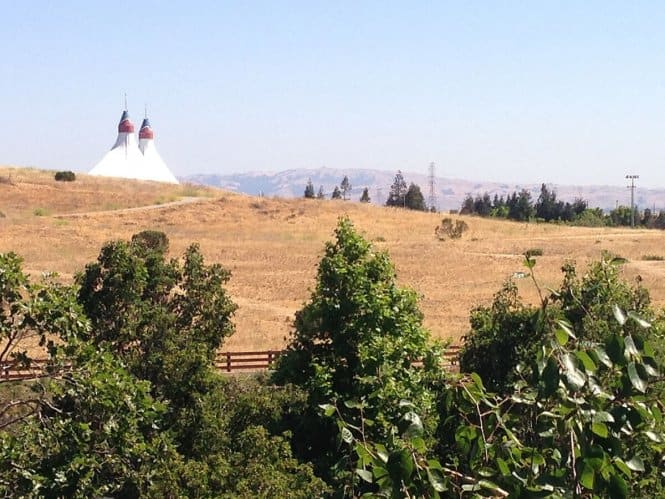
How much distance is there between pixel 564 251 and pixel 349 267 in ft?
156

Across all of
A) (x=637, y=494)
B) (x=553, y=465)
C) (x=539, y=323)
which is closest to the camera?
(x=539, y=323)

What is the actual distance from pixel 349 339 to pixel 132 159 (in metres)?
109

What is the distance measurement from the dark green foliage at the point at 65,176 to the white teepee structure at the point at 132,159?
802 inches

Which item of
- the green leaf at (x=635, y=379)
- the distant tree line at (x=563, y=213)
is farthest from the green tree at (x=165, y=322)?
the distant tree line at (x=563, y=213)

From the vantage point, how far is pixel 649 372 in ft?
11.5

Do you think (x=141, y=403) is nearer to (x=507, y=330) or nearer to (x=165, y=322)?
(x=165, y=322)

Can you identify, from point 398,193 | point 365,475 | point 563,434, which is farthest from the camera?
point 398,193

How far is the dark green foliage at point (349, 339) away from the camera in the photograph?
1530cm

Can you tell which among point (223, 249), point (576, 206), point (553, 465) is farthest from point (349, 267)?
point (576, 206)

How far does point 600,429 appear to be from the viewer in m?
3.59

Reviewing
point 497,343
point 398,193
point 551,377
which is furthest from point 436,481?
point 398,193

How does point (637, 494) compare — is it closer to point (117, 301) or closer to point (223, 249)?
point (117, 301)

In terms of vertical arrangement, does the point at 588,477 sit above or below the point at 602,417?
below

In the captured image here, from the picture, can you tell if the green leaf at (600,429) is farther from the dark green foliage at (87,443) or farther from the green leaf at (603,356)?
the dark green foliage at (87,443)
